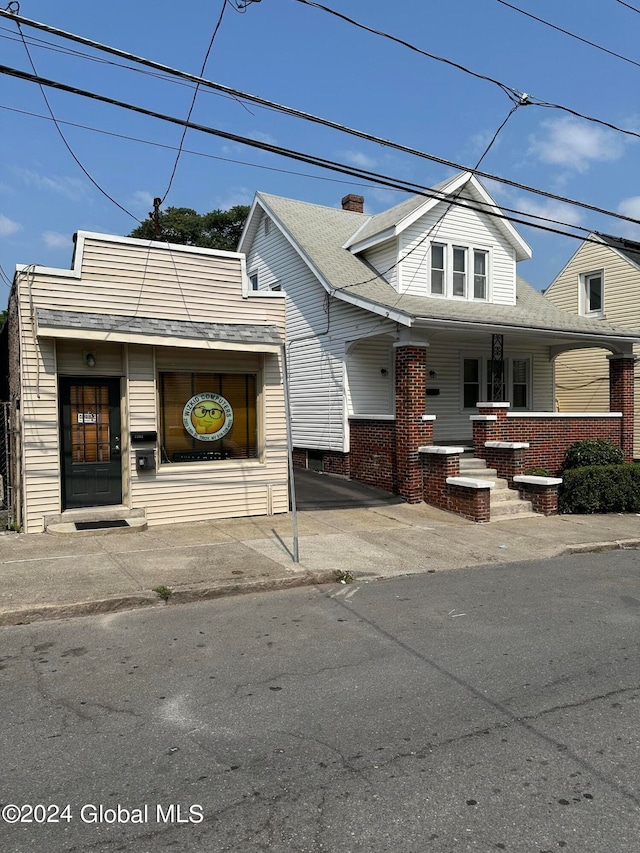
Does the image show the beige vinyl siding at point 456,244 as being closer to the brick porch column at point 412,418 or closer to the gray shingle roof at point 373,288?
the gray shingle roof at point 373,288

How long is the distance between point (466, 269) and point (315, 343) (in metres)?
4.33

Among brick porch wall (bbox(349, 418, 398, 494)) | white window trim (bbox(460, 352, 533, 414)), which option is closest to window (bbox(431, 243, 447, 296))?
white window trim (bbox(460, 352, 533, 414))

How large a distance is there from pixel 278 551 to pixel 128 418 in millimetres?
3480

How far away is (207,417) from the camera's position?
11.6 m

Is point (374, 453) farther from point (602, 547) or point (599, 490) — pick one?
point (602, 547)

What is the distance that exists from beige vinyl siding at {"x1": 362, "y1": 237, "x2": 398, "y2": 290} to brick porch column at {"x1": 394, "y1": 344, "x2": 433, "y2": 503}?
127 inches

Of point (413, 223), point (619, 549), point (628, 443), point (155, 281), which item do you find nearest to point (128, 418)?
point (155, 281)

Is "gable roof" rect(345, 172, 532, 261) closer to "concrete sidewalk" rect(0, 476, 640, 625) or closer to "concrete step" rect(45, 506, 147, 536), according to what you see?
"concrete sidewalk" rect(0, 476, 640, 625)

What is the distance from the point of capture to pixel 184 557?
873cm

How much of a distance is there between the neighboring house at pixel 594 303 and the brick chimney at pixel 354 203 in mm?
7788

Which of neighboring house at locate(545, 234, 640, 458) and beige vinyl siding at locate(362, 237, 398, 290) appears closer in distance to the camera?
beige vinyl siding at locate(362, 237, 398, 290)

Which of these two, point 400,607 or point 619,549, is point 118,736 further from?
point 619,549

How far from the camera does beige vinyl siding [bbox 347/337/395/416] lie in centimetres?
1590

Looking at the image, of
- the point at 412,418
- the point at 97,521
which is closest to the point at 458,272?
the point at 412,418
